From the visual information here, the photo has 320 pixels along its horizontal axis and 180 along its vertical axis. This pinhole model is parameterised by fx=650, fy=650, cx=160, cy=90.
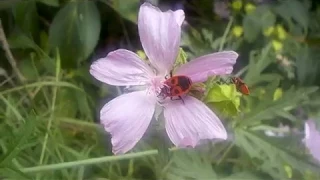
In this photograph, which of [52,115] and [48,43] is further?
[48,43]

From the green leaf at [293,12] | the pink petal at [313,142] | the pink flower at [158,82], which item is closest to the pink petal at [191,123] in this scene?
the pink flower at [158,82]

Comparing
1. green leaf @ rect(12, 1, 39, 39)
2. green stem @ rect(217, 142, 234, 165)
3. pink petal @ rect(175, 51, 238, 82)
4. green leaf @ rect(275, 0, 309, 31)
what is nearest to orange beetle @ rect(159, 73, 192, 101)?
pink petal @ rect(175, 51, 238, 82)

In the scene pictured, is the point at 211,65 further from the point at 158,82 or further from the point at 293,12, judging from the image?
the point at 293,12

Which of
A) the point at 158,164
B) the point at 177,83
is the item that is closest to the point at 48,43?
the point at 158,164

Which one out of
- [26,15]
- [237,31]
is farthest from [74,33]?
[237,31]

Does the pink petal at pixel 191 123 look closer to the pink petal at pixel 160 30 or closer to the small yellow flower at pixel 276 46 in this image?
the pink petal at pixel 160 30

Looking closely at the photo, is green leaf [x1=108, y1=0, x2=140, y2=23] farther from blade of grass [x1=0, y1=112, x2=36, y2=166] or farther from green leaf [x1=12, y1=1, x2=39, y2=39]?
blade of grass [x1=0, y1=112, x2=36, y2=166]

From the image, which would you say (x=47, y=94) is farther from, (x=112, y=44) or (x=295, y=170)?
(x=295, y=170)
